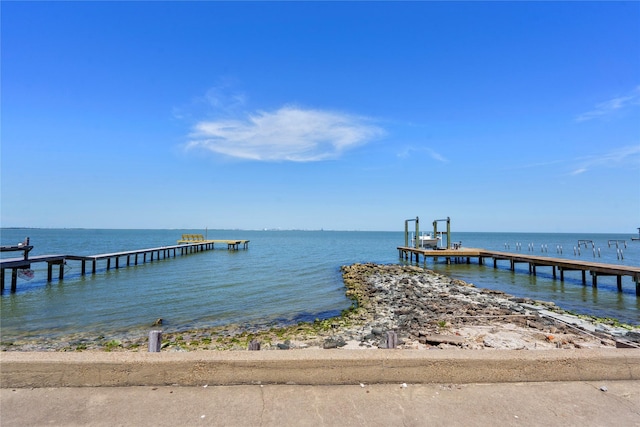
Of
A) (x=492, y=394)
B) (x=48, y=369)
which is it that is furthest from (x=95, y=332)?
(x=492, y=394)

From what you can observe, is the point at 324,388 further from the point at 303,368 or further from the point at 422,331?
the point at 422,331

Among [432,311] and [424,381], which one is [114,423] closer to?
[424,381]

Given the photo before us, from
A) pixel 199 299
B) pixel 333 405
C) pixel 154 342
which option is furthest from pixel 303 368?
pixel 199 299

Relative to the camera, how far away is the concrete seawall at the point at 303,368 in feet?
12.8

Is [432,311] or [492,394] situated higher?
[492,394]

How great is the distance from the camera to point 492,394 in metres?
3.80

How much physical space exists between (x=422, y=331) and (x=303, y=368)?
652 cm

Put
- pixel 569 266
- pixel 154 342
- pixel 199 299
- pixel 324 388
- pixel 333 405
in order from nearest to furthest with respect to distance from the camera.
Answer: pixel 333 405 → pixel 324 388 → pixel 154 342 → pixel 199 299 → pixel 569 266

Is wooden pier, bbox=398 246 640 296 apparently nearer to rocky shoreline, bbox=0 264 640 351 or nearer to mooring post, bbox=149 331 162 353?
rocky shoreline, bbox=0 264 640 351

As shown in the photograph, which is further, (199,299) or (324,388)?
(199,299)

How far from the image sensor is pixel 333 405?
3586 mm

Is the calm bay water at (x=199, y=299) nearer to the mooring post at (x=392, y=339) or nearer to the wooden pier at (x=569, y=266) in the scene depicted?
the wooden pier at (x=569, y=266)

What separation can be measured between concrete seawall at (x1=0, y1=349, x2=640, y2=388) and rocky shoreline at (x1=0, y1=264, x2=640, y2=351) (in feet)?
3.96

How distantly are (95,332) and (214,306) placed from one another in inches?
180
